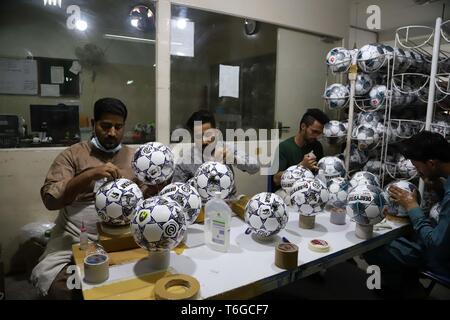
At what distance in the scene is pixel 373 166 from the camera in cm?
279

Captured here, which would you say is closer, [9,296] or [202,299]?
[202,299]

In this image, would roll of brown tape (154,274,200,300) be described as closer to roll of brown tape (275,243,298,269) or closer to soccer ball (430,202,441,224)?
roll of brown tape (275,243,298,269)

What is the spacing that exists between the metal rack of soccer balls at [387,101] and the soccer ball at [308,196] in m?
1.04

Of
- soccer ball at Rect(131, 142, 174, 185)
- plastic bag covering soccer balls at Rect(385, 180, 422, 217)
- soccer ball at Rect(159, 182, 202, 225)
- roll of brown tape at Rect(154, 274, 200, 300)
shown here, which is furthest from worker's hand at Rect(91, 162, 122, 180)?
plastic bag covering soccer balls at Rect(385, 180, 422, 217)

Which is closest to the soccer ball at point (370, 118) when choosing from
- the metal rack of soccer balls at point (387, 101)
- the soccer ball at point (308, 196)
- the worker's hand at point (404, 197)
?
the metal rack of soccer balls at point (387, 101)

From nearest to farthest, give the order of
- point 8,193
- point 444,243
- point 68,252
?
1. point 444,243
2. point 68,252
3. point 8,193

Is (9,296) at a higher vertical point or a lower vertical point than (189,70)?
lower

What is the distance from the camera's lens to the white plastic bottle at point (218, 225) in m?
1.30

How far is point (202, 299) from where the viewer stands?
3.29 ft

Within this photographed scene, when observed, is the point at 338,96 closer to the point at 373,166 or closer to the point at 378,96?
the point at 378,96
